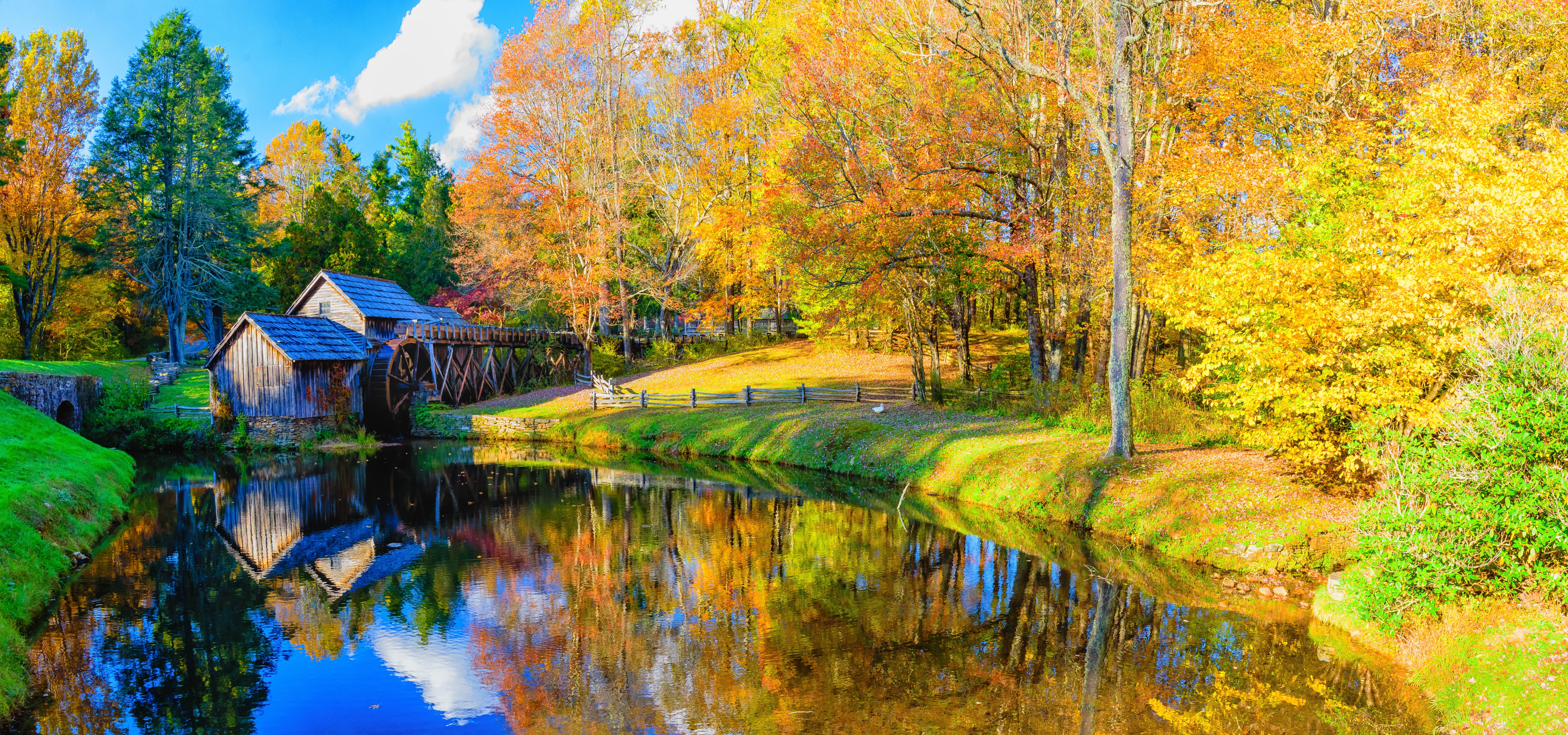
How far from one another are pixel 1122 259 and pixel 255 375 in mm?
30426

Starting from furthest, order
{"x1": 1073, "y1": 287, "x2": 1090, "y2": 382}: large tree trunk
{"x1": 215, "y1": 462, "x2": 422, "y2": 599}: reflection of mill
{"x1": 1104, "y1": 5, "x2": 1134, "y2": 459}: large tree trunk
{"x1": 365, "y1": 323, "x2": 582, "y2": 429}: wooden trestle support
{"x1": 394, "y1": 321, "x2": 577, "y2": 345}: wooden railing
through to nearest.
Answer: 1. {"x1": 394, "y1": 321, "x2": 577, "y2": 345}: wooden railing
2. {"x1": 365, "y1": 323, "x2": 582, "y2": 429}: wooden trestle support
3. {"x1": 1073, "y1": 287, "x2": 1090, "y2": 382}: large tree trunk
4. {"x1": 1104, "y1": 5, "x2": 1134, "y2": 459}: large tree trunk
5. {"x1": 215, "y1": 462, "x2": 422, "y2": 599}: reflection of mill

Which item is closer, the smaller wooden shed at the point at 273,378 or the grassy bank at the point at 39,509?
the grassy bank at the point at 39,509

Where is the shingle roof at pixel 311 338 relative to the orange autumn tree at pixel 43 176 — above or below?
below

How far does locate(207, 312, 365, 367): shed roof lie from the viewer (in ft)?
99.2

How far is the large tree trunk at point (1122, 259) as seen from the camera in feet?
54.2

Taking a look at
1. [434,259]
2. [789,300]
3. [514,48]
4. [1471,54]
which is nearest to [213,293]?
[434,259]

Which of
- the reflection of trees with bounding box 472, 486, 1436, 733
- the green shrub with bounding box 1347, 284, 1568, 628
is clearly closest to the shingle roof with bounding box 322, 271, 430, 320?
the reflection of trees with bounding box 472, 486, 1436, 733

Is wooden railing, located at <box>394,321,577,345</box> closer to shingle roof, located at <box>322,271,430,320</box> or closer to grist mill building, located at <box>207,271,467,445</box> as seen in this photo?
shingle roof, located at <box>322,271,430,320</box>

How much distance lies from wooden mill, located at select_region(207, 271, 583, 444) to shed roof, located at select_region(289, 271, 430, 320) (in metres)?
0.06

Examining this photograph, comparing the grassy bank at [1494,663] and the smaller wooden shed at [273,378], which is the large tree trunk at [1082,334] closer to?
the grassy bank at [1494,663]

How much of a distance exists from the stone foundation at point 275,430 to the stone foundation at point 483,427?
4.63m

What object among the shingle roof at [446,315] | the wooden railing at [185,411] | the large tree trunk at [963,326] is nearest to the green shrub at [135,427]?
the wooden railing at [185,411]

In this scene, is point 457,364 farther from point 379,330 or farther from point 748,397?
point 748,397

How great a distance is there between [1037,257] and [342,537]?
17.4 m
